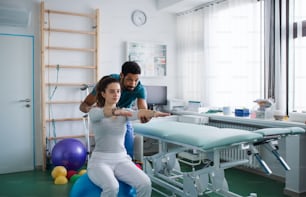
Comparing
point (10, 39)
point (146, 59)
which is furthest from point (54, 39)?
point (146, 59)

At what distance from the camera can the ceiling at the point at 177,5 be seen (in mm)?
4695

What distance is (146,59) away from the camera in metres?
5.09

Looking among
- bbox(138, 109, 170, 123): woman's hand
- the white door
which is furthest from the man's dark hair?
the white door

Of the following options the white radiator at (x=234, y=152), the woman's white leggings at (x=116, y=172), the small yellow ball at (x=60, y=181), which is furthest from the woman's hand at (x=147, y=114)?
the white radiator at (x=234, y=152)

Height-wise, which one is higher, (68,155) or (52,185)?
(68,155)

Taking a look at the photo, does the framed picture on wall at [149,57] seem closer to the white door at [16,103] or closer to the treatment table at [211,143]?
the white door at [16,103]

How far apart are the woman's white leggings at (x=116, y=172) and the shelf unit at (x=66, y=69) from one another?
2208mm

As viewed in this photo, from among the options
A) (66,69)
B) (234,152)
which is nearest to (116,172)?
(234,152)

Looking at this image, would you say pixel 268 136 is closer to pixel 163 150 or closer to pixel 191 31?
pixel 163 150

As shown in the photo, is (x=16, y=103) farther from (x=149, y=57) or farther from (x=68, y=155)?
(x=149, y=57)

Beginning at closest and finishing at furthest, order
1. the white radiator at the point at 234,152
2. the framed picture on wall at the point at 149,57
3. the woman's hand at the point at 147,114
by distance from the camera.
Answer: the woman's hand at the point at 147,114 < the white radiator at the point at 234,152 < the framed picture on wall at the point at 149,57

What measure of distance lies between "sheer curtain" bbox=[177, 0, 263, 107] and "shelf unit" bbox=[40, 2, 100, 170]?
148 centimetres

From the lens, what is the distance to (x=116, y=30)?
4.86m

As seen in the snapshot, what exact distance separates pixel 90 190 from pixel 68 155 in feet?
5.89
